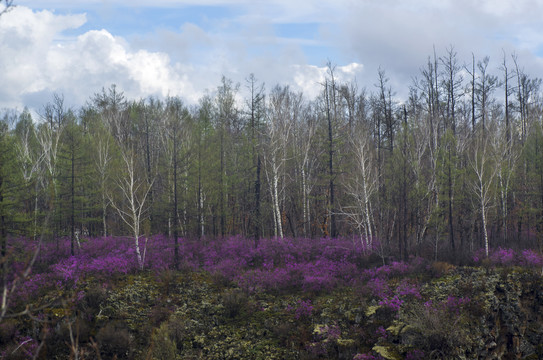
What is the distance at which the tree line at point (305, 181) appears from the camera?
19969mm

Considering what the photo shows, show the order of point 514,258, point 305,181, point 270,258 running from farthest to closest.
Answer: point 305,181
point 270,258
point 514,258

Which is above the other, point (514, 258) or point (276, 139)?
point (276, 139)

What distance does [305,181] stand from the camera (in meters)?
26.4

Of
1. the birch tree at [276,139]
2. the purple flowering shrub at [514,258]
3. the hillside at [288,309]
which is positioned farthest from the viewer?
the birch tree at [276,139]

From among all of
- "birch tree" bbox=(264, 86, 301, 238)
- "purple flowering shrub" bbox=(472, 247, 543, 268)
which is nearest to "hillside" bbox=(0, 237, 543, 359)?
"purple flowering shrub" bbox=(472, 247, 543, 268)

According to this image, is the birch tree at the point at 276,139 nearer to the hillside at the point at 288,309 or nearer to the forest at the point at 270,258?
Answer: the forest at the point at 270,258

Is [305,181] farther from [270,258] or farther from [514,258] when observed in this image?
[514,258]

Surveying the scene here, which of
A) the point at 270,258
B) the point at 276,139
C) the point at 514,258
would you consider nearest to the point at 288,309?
the point at 270,258

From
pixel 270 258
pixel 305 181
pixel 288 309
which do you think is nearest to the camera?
pixel 288 309

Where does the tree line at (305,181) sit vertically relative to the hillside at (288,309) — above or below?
above

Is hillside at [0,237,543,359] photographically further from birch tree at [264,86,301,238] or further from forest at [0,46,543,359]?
birch tree at [264,86,301,238]

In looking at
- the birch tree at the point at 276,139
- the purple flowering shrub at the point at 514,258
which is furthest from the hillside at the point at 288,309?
the birch tree at the point at 276,139

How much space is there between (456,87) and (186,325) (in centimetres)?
2747

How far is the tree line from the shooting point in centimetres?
1997
